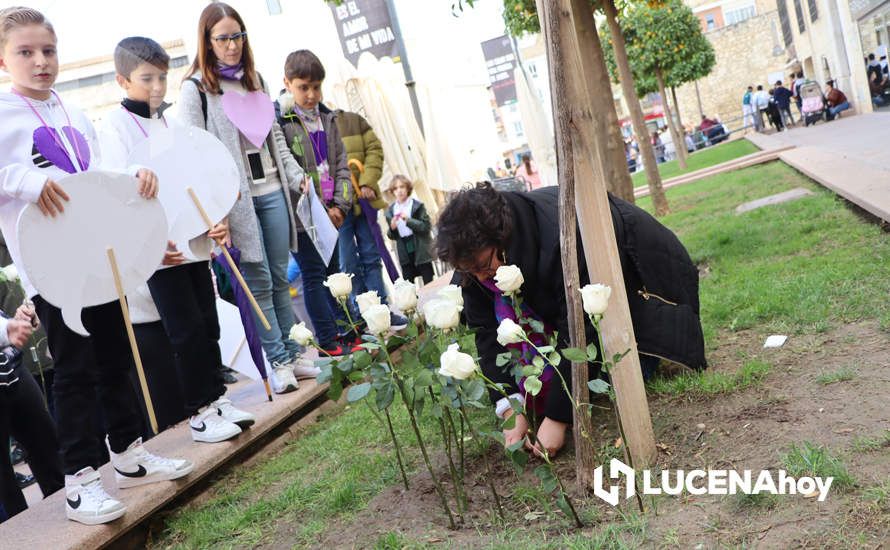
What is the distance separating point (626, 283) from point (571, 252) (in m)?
0.85

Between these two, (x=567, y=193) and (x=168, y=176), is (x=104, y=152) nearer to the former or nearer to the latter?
(x=168, y=176)

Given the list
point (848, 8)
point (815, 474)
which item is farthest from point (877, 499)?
point (848, 8)

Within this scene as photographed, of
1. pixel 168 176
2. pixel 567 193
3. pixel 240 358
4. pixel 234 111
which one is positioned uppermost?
pixel 234 111

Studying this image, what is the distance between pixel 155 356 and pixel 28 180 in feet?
4.66

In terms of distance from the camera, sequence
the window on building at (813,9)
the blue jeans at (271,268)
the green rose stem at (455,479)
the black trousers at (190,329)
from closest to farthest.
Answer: the green rose stem at (455,479) → the black trousers at (190,329) → the blue jeans at (271,268) → the window on building at (813,9)

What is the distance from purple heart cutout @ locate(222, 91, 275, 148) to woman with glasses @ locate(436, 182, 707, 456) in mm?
1884

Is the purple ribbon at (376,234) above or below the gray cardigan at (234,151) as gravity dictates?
below

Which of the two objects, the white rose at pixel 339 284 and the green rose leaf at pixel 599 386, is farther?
the white rose at pixel 339 284

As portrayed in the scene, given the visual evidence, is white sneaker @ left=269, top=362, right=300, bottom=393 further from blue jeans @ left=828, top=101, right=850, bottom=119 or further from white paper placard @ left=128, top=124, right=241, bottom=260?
blue jeans @ left=828, top=101, right=850, bottom=119

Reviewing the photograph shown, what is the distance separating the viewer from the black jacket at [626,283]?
10.0 feet

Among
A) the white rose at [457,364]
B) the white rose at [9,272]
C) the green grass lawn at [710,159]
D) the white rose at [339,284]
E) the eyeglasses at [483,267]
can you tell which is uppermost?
the white rose at [9,272]

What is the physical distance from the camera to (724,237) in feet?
21.2

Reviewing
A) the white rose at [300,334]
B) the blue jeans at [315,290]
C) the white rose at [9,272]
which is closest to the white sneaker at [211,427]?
the white rose at [300,334]

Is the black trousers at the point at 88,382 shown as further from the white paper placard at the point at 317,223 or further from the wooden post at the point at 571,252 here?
the wooden post at the point at 571,252
